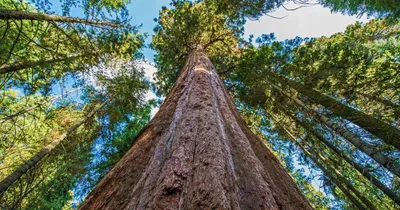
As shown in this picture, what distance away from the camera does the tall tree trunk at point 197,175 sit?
41.0 inches

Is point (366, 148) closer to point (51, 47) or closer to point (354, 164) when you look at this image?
point (354, 164)

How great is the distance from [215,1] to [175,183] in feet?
28.2

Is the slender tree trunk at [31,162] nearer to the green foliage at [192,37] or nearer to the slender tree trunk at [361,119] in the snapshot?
the green foliage at [192,37]

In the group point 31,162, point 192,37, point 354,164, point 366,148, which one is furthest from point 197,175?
point 192,37

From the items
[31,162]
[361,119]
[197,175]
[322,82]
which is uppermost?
[197,175]

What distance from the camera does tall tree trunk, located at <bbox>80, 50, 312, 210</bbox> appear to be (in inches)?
41.0

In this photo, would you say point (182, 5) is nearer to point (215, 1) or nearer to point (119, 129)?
point (215, 1)

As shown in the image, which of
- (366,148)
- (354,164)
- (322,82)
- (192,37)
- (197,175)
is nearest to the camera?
(197,175)

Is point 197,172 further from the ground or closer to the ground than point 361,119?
further from the ground

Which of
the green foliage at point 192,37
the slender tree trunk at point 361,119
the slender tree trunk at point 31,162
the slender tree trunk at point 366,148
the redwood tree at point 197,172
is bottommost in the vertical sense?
the slender tree trunk at point 366,148

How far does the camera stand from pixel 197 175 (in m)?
1.17

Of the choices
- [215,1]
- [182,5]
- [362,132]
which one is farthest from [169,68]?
[362,132]

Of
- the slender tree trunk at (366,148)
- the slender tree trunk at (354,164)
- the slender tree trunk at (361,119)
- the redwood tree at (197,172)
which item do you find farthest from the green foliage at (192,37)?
the redwood tree at (197,172)

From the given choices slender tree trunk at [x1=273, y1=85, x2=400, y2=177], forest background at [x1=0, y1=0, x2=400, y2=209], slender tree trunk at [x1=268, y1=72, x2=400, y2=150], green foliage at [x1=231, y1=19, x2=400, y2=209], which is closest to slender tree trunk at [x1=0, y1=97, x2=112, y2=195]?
forest background at [x1=0, y1=0, x2=400, y2=209]
